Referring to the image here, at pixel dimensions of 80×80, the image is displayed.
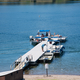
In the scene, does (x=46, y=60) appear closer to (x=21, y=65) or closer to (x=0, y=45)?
(x=21, y=65)

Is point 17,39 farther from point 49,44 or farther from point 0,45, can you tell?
point 49,44

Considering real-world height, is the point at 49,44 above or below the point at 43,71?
above

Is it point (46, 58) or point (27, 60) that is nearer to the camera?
point (27, 60)

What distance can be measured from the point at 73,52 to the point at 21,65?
14.5 meters

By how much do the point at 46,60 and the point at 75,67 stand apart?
499 cm

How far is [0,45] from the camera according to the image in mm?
52469

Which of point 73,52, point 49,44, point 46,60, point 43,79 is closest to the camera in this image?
point 43,79

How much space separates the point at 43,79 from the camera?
25.7 m

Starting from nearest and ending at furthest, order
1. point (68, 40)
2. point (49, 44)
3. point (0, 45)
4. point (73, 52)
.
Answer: point (73, 52) < point (49, 44) < point (0, 45) < point (68, 40)

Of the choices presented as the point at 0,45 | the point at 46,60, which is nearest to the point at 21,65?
the point at 46,60

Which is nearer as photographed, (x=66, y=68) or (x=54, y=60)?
(x=66, y=68)

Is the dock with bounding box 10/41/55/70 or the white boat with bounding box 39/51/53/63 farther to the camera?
the white boat with bounding box 39/51/53/63

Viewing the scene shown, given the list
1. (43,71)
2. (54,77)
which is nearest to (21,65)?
(43,71)

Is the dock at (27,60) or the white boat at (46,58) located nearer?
the dock at (27,60)
